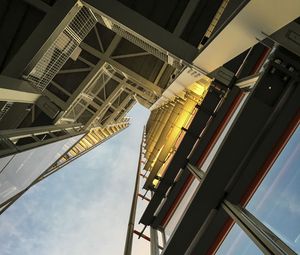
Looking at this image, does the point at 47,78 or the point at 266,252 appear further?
the point at 47,78

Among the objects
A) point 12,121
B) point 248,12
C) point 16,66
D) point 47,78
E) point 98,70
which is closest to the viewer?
point 248,12

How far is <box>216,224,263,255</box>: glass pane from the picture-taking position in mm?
3893

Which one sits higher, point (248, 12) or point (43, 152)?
point (248, 12)

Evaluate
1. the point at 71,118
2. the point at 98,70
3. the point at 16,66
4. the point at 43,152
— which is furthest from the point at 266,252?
the point at 71,118

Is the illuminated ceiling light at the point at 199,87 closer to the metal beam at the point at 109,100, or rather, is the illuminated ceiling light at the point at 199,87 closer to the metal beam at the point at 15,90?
the metal beam at the point at 15,90

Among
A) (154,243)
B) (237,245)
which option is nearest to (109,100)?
(154,243)

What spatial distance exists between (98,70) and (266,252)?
12873 millimetres

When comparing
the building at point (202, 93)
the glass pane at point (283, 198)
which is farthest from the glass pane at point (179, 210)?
the glass pane at point (283, 198)

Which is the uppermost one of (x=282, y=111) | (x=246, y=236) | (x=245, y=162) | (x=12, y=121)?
(x=282, y=111)

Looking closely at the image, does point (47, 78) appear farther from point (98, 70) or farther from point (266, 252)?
point (266, 252)

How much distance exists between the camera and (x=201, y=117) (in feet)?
26.0

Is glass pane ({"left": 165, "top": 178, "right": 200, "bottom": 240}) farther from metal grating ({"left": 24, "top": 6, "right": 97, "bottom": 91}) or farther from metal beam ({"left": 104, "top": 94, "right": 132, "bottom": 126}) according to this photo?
metal beam ({"left": 104, "top": 94, "right": 132, "bottom": 126})

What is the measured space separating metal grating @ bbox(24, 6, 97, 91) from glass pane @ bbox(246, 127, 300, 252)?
518cm

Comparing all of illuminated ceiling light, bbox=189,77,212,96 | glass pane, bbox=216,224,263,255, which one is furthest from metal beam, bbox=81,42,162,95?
glass pane, bbox=216,224,263,255
